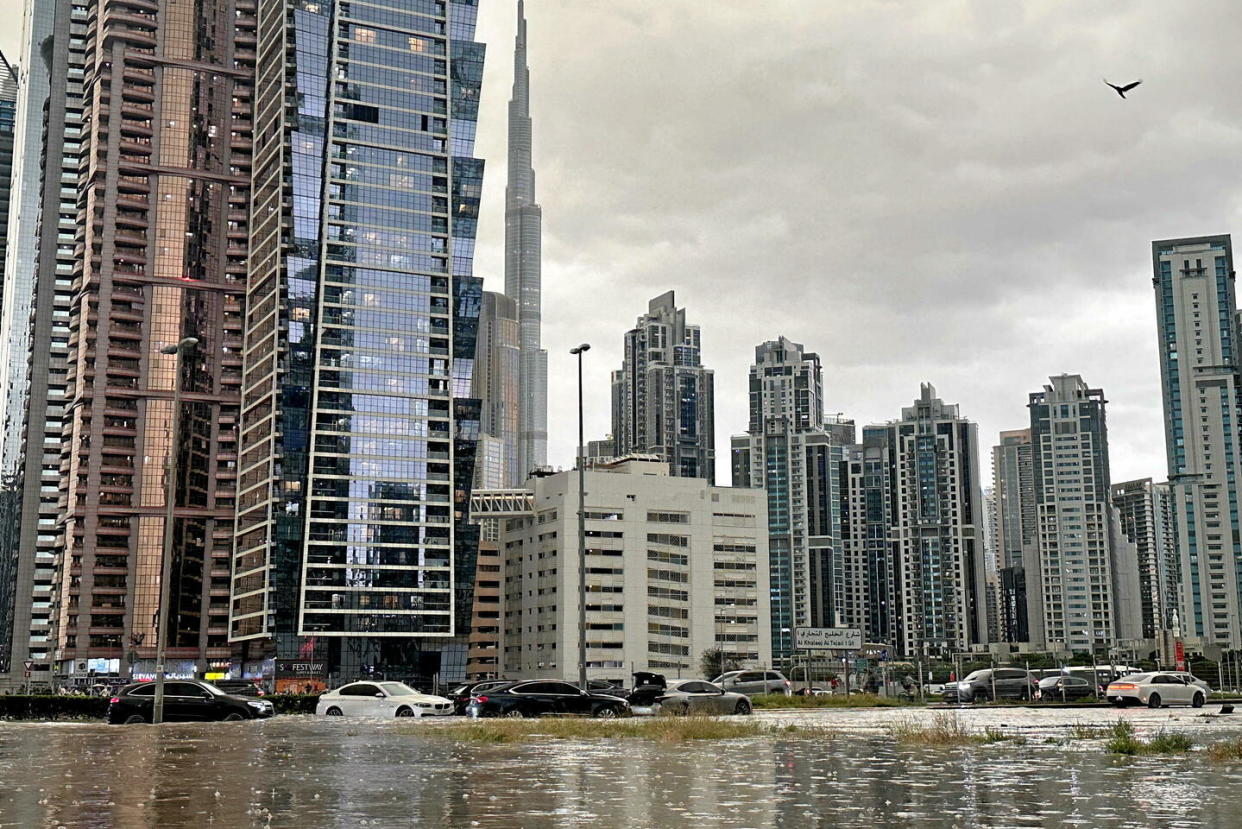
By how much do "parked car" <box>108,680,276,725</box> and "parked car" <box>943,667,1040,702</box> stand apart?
29.9 metres

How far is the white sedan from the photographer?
48.5m

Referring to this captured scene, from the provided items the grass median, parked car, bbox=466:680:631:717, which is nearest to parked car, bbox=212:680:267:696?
parked car, bbox=466:680:631:717

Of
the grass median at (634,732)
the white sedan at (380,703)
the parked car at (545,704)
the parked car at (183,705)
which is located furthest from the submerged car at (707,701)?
the parked car at (183,705)

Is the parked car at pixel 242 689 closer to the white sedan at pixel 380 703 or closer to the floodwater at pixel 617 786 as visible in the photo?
the white sedan at pixel 380 703

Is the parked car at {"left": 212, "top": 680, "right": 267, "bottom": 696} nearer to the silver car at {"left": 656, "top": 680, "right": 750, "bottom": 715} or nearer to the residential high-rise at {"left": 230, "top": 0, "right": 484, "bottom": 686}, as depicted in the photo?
the silver car at {"left": 656, "top": 680, "right": 750, "bottom": 715}

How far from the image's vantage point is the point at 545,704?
42438mm

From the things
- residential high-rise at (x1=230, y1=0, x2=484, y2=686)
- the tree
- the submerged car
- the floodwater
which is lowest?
the tree

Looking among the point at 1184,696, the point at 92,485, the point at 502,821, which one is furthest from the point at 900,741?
the point at 92,485

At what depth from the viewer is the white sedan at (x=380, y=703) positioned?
1909 inches

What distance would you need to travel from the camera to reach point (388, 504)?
177 meters

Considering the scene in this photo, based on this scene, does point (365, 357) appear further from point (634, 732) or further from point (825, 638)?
point (634, 732)

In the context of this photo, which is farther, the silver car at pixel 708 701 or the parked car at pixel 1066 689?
the parked car at pixel 1066 689

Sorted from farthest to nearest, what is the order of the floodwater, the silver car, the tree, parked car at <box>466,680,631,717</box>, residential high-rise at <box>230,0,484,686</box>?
the tree
residential high-rise at <box>230,0,484,686</box>
the silver car
parked car at <box>466,680,631,717</box>
the floodwater

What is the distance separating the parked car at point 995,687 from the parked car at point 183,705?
29.9 m
